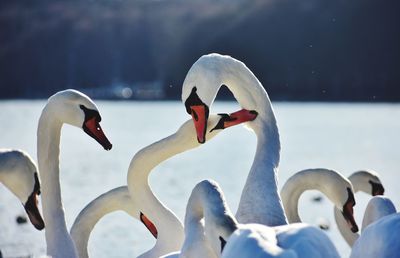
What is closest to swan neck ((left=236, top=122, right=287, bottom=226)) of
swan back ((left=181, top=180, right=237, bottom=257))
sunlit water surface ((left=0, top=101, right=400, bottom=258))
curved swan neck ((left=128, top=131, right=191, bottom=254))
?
swan back ((left=181, top=180, right=237, bottom=257))

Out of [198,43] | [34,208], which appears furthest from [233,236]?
[198,43]

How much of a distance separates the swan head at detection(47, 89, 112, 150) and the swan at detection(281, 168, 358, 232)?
146cm

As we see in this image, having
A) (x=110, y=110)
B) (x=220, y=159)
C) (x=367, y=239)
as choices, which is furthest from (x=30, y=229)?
(x=110, y=110)

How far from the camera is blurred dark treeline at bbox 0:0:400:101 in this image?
66188 mm

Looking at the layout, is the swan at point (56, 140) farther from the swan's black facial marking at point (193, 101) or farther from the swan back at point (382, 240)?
the swan back at point (382, 240)

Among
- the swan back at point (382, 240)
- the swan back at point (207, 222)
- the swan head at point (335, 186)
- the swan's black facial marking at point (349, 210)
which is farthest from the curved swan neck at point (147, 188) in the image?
the swan back at point (382, 240)

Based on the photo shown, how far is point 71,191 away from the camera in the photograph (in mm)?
17766

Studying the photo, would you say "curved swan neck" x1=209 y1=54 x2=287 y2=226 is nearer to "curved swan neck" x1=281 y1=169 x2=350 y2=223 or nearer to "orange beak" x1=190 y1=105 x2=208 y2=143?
"orange beak" x1=190 y1=105 x2=208 y2=143

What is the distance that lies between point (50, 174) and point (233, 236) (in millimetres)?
2592

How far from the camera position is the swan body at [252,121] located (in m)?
7.13

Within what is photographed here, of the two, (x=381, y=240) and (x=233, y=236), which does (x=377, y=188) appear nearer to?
(x=381, y=240)

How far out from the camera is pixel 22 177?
7816 mm

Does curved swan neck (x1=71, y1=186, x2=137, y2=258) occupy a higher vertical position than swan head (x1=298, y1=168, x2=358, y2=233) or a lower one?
lower

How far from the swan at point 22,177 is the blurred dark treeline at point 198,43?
5249 cm
